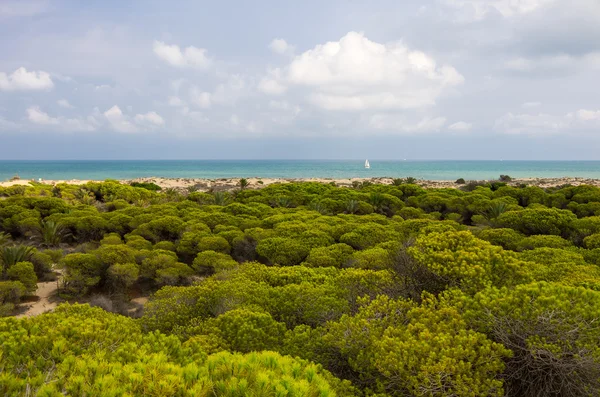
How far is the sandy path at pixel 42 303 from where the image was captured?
373 inches

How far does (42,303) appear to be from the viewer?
10.0 meters

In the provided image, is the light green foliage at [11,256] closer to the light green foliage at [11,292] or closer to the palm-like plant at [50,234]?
the light green foliage at [11,292]

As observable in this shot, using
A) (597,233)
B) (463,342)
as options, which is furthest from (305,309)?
(597,233)

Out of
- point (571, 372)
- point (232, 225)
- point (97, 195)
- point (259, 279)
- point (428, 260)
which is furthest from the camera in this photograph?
point (97, 195)

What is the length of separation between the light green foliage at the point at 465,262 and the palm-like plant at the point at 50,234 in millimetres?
13237

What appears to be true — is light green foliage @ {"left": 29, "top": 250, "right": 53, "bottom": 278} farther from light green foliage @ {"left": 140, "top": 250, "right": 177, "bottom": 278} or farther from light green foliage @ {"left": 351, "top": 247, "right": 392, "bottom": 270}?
light green foliage @ {"left": 351, "top": 247, "right": 392, "bottom": 270}

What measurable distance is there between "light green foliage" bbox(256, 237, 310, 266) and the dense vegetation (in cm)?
5

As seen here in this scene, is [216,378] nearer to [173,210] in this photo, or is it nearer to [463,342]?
[463,342]

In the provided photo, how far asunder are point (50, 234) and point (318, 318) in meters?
12.1

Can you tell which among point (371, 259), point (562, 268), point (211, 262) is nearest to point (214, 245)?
point (211, 262)

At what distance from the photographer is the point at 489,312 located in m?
4.63

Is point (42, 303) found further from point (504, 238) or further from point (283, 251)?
point (504, 238)

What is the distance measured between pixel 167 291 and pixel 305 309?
3191mm

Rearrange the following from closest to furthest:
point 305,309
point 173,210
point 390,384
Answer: point 390,384
point 305,309
point 173,210
